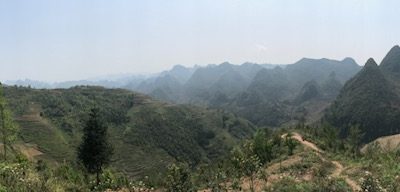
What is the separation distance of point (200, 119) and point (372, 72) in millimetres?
70619

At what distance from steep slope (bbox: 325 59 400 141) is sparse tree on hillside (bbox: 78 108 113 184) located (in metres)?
101

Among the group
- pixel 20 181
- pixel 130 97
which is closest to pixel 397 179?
pixel 20 181

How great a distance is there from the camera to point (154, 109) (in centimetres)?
13550

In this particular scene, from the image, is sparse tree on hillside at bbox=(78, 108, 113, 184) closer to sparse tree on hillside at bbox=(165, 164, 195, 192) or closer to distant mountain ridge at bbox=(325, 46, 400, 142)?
sparse tree on hillside at bbox=(165, 164, 195, 192)

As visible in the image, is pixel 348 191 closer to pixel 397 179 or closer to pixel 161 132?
pixel 397 179

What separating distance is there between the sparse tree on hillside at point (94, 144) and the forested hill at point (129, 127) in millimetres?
50721

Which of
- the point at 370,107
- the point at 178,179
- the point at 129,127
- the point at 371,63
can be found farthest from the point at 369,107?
the point at 178,179

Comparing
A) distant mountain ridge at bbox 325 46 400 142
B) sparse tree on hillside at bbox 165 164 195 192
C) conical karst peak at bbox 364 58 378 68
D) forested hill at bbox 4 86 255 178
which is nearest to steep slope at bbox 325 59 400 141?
distant mountain ridge at bbox 325 46 400 142

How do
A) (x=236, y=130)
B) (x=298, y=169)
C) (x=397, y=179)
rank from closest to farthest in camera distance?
(x=397, y=179) < (x=298, y=169) < (x=236, y=130)

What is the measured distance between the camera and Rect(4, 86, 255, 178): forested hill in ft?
305

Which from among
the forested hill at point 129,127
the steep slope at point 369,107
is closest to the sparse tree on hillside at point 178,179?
the forested hill at point 129,127

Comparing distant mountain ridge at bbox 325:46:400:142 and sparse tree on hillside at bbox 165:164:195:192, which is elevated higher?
sparse tree on hillside at bbox 165:164:195:192

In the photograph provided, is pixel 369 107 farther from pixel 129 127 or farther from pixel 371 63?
pixel 129 127

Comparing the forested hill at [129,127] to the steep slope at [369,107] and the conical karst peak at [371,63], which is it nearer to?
the steep slope at [369,107]
